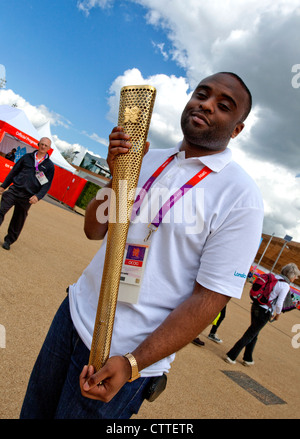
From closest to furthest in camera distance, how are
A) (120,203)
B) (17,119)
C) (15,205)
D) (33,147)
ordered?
(120,203)
(15,205)
(17,119)
(33,147)

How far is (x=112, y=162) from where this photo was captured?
118cm

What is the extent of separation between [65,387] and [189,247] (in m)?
0.77

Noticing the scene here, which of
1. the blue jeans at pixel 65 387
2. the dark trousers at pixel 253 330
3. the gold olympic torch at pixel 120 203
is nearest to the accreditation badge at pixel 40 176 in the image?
the dark trousers at pixel 253 330

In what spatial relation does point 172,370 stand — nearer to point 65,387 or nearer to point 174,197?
point 65,387

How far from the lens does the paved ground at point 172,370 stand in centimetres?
340

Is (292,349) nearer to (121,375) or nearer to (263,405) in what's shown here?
(263,405)

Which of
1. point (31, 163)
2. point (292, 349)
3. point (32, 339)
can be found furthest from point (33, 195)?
point (292, 349)

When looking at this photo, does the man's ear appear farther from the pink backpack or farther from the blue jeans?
the pink backpack

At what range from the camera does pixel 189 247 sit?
1304 millimetres

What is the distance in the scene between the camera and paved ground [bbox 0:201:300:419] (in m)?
3.40

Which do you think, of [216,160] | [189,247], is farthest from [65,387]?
[216,160]

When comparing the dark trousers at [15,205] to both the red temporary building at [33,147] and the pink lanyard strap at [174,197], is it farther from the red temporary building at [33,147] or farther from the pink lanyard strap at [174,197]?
the red temporary building at [33,147]

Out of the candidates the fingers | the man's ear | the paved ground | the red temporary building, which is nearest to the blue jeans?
the fingers

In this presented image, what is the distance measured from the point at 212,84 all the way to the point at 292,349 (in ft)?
36.4
